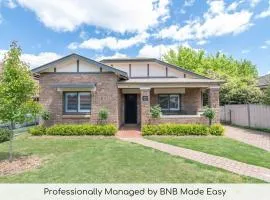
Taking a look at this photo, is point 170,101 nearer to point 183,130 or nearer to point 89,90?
point 183,130

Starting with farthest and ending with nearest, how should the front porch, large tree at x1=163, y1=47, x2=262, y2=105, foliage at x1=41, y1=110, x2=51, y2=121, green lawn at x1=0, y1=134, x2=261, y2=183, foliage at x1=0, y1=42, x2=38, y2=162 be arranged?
large tree at x1=163, y1=47, x2=262, y2=105
the front porch
foliage at x1=41, y1=110, x2=51, y2=121
foliage at x1=0, y1=42, x2=38, y2=162
green lawn at x1=0, y1=134, x2=261, y2=183

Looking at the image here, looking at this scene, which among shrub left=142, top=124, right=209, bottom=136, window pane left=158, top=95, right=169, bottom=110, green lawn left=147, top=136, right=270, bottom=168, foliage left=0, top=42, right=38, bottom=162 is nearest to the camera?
foliage left=0, top=42, right=38, bottom=162

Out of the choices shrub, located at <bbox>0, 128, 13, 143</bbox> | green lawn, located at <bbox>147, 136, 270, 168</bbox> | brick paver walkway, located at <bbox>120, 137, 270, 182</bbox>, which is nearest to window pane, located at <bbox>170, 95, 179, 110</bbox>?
green lawn, located at <bbox>147, 136, 270, 168</bbox>

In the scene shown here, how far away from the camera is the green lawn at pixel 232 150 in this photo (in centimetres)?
925

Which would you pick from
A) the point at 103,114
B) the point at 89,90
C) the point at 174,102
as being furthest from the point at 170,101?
the point at 89,90

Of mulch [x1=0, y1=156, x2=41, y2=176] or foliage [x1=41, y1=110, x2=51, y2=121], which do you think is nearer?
mulch [x1=0, y1=156, x2=41, y2=176]

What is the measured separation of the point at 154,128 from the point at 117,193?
32.1ft

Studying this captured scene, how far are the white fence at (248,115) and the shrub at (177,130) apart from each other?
504 cm

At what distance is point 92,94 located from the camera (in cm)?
1670

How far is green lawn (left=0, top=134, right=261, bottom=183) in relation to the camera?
6.86 m

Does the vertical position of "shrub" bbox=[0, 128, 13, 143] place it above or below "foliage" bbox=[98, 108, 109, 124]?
below

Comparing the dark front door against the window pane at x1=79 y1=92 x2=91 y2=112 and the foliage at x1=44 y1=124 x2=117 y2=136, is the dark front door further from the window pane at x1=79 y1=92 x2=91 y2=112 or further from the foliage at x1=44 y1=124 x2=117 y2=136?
the foliage at x1=44 y1=124 x2=117 y2=136

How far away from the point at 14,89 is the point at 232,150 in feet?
29.5

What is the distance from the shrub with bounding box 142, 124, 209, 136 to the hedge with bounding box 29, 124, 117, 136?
7.05 feet
